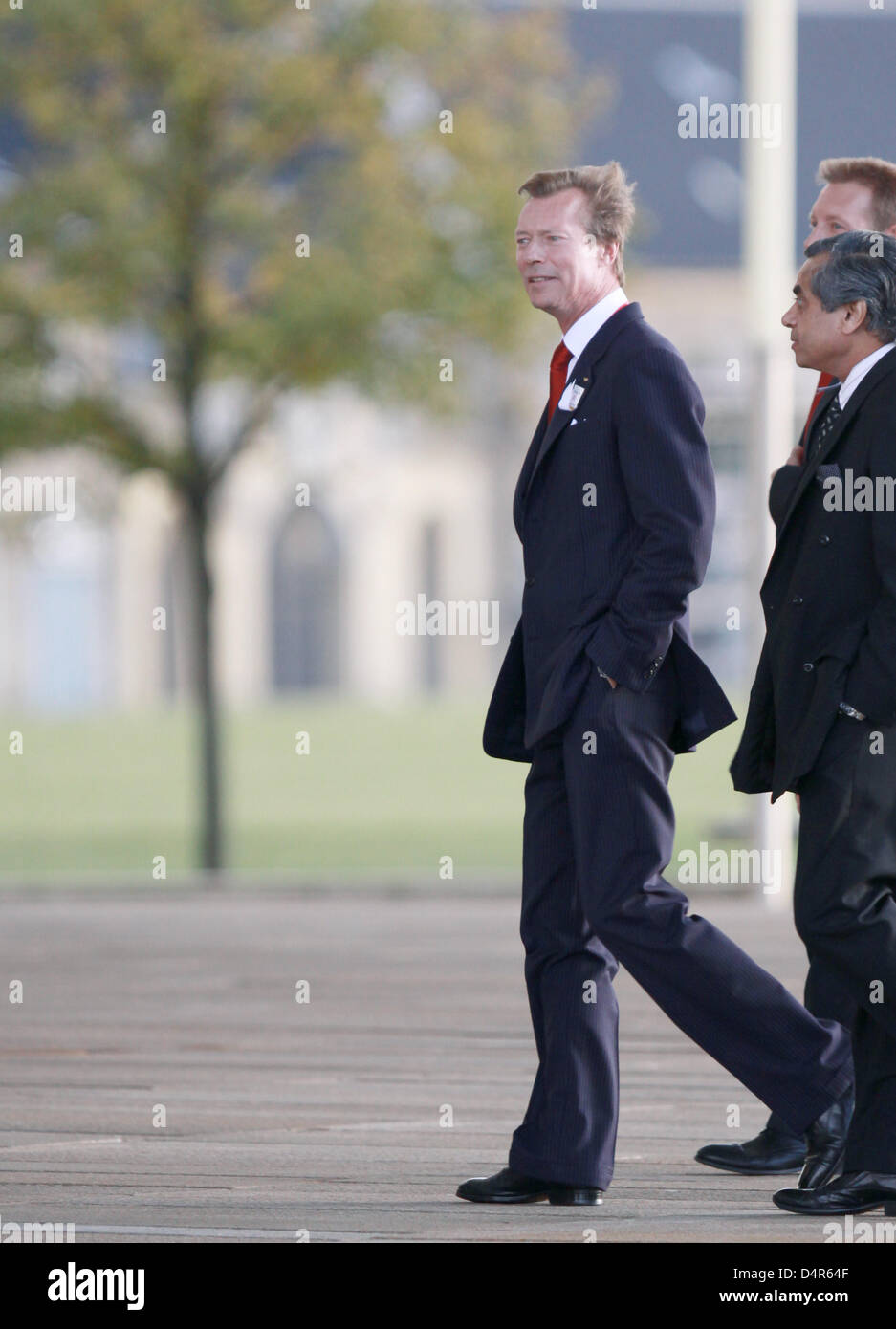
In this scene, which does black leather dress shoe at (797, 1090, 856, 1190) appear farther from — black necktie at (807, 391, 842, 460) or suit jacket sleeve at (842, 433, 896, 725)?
black necktie at (807, 391, 842, 460)

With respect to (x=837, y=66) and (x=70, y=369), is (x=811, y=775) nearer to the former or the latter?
(x=70, y=369)

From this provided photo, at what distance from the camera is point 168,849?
766 inches

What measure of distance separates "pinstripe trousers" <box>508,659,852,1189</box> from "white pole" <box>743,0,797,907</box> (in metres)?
7.04

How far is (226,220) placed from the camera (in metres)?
15.4

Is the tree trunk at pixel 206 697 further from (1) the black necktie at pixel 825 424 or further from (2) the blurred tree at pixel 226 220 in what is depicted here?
(1) the black necktie at pixel 825 424

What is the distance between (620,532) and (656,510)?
0.50ft

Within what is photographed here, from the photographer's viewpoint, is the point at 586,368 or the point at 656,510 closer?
the point at 656,510

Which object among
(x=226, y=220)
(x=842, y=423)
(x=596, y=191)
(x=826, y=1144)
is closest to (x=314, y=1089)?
(x=826, y=1144)

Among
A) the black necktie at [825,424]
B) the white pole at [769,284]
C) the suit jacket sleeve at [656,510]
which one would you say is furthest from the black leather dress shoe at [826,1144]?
the white pole at [769,284]

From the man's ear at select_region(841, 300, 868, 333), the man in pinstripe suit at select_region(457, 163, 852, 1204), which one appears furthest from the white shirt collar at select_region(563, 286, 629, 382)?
the man's ear at select_region(841, 300, 868, 333)

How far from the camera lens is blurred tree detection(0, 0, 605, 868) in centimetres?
1508

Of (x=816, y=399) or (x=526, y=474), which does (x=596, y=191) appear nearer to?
(x=526, y=474)

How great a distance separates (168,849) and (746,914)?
8573 millimetres
